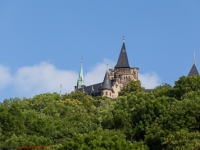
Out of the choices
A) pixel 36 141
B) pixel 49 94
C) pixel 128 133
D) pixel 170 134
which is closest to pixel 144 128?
pixel 128 133

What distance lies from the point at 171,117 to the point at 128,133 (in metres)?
5.01

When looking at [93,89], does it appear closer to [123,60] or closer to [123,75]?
[123,75]

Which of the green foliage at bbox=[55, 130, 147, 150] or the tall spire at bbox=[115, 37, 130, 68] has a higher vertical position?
the tall spire at bbox=[115, 37, 130, 68]

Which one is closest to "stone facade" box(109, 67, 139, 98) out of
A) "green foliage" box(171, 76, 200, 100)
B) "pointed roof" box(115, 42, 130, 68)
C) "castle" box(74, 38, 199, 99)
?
"castle" box(74, 38, 199, 99)

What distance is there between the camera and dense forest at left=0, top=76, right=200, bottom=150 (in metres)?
49.4

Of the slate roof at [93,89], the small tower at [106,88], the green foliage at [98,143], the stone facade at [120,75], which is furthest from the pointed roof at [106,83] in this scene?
the green foliage at [98,143]

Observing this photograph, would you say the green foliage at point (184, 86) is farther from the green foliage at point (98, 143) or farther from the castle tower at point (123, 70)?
the castle tower at point (123, 70)

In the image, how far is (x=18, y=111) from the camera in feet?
205

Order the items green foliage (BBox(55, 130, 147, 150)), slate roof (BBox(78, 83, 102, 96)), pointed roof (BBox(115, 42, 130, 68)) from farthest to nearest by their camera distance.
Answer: pointed roof (BBox(115, 42, 130, 68)) → slate roof (BBox(78, 83, 102, 96)) → green foliage (BBox(55, 130, 147, 150))

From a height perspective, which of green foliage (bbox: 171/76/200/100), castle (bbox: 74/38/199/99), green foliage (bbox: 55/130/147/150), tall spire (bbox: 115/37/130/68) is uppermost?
tall spire (bbox: 115/37/130/68)

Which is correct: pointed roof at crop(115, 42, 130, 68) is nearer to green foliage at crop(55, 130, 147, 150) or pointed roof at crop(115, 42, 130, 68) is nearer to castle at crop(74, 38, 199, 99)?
castle at crop(74, 38, 199, 99)

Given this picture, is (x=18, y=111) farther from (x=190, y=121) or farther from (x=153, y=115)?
(x=190, y=121)

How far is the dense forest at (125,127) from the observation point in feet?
162

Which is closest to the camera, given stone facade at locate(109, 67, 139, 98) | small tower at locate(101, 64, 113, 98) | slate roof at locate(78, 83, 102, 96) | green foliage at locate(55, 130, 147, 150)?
green foliage at locate(55, 130, 147, 150)
